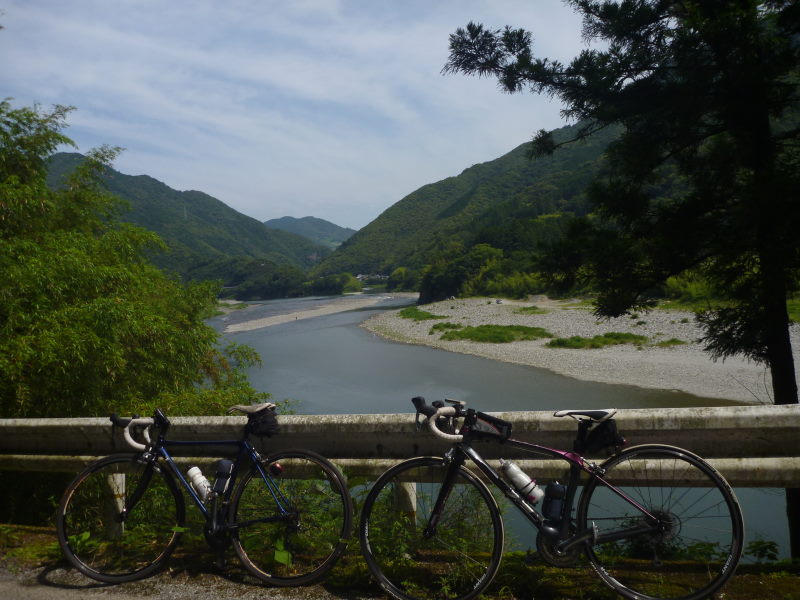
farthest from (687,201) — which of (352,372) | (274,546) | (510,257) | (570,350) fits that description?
(510,257)

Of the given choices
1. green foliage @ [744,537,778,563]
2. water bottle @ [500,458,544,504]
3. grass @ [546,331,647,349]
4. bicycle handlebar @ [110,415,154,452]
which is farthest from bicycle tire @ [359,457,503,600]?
grass @ [546,331,647,349]

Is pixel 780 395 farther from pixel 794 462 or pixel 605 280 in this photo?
pixel 794 462

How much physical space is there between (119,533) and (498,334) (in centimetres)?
3292

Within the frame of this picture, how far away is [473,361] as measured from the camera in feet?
93.2

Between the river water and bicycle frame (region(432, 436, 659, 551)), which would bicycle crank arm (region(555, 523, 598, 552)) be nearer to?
bicycle frame (region(432, 436, 659, 551))

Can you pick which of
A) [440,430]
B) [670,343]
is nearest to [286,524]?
[440,430]

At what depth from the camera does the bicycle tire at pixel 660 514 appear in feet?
7.39

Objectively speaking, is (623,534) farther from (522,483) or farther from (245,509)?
Answer: (245,509)

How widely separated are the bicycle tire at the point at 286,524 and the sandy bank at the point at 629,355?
10.5 meters

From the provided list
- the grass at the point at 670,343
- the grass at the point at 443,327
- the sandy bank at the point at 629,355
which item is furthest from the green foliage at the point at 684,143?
the grass at the point at 443,327

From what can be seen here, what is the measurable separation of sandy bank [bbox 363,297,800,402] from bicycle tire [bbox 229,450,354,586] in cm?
1050

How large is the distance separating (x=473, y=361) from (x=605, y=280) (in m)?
23.5

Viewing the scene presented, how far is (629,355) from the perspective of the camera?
26406mm

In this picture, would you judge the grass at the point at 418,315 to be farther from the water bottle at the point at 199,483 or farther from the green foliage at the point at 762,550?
the water bottle at the point at 199,483
